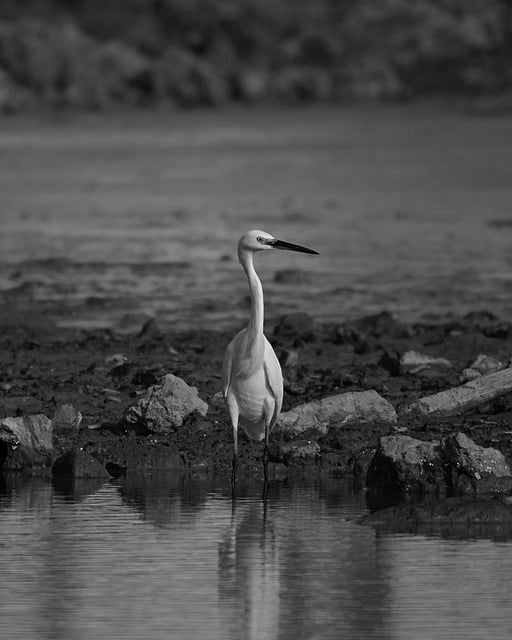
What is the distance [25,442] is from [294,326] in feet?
17.3

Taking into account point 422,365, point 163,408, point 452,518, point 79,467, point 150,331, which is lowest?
point 452,518

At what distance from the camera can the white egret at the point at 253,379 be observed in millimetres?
11734

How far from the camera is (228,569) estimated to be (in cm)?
946

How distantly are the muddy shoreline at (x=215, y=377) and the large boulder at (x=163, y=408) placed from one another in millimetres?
79

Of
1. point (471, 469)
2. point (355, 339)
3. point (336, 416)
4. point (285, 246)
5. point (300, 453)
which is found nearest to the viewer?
point (471, 469)

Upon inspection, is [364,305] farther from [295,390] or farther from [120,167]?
[120,167]

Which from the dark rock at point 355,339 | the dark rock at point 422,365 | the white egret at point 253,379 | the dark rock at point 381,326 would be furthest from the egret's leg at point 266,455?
the dark rock at point 381,326

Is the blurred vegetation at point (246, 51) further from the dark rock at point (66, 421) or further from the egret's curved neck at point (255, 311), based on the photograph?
the egret's curved neck at point (255, 311)

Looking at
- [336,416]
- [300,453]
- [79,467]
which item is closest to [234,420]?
[300,453]

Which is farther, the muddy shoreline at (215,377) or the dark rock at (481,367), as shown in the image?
the dark rock at (481,367)

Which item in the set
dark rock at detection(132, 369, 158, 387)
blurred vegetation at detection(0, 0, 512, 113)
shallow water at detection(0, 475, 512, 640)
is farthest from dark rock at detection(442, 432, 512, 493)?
blurred vegetation at detection(0, 0, 512, 113)

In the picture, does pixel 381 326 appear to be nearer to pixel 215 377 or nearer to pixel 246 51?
pixel 215 377

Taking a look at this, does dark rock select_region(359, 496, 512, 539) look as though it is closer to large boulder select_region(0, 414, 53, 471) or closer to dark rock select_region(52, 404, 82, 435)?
large boulder select_region(0, 414, 53, 471)

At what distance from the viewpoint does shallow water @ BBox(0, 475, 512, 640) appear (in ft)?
27.0
